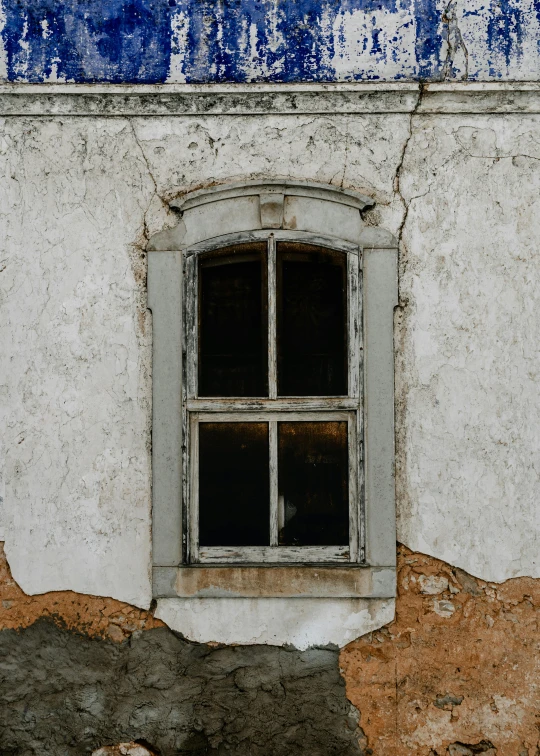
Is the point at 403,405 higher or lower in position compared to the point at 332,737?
higher

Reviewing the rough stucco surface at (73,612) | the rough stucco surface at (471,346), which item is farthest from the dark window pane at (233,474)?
the rough stucco surface at (471,346)

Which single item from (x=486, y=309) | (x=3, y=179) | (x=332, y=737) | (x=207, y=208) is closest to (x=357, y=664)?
(x=332, y=737)

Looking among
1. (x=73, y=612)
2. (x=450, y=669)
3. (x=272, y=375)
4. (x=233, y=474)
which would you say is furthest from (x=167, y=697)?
(x=272, y=375)

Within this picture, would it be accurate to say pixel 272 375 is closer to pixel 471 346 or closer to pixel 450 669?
pixel 471 346

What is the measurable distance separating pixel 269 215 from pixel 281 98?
54 cm

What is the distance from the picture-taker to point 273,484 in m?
3.70

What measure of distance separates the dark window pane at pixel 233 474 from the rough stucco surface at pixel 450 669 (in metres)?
0.71

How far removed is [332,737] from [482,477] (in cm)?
133

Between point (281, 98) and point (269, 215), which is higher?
point (281, 98)

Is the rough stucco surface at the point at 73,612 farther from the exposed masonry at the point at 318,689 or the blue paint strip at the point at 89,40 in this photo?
the blue paint strip at the point at 89,40

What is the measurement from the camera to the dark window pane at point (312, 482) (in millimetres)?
3711

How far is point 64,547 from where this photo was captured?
12.0ft

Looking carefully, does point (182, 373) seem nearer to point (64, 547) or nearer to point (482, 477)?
point (64, 547)

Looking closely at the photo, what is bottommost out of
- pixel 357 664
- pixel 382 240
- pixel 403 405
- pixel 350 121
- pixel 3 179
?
pixel 357 664
